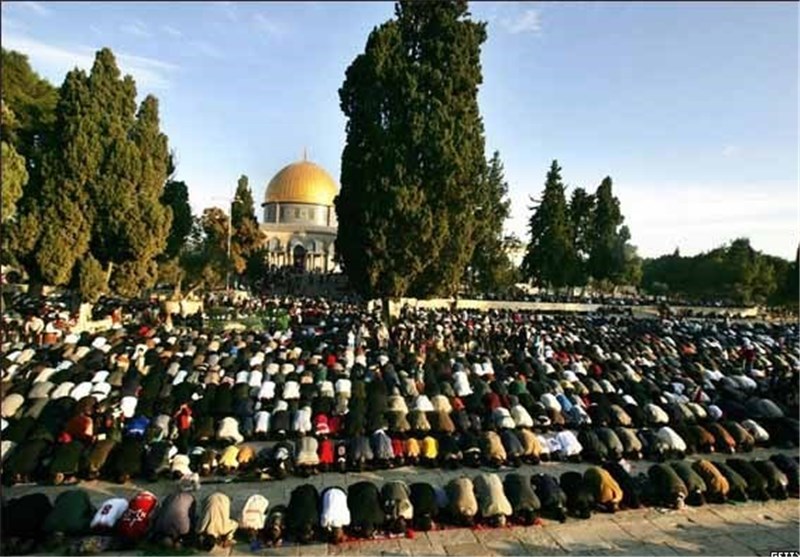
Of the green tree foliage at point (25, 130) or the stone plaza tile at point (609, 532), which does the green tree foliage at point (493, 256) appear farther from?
the stone plaza tile at point (609, 532)

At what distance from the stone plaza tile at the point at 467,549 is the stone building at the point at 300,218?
54687 millimetres

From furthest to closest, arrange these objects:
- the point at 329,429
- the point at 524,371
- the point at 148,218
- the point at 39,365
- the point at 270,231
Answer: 1. the point at 270,231
2. the point at 148,218
3. the point at 524,371
4. the point at 39,365
5. the point at 329,429

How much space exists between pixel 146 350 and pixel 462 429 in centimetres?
1148

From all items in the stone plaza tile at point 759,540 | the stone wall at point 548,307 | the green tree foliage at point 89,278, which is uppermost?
the green tree foliage at point 89,278

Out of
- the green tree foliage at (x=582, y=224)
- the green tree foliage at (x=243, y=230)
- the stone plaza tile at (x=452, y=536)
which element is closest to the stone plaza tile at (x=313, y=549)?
the stone plaza tile at (x=452, y=536)

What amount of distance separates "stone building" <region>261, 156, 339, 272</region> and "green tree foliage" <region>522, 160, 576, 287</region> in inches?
965

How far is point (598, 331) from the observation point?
26641 mm

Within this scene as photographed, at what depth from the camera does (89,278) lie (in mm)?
22984

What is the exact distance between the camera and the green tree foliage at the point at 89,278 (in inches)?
904

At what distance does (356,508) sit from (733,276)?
58.6m

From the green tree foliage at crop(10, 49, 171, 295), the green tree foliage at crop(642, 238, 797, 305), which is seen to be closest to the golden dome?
the green tree foliage at crop(10, 49, 171, 295)

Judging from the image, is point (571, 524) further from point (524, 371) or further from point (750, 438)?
point (524, 371)

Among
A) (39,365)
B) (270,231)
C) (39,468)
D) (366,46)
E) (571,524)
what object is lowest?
(571,524)

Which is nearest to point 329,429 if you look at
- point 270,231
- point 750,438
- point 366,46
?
point 750,438
